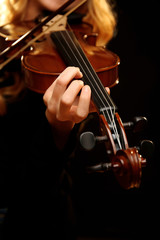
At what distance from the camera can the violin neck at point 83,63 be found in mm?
590

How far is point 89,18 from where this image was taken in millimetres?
1142

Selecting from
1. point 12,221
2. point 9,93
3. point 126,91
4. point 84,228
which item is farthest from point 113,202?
point 9,93

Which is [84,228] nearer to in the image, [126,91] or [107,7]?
[126,91]

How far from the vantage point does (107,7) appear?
118 cm

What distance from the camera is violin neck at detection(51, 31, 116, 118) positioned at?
59 cm

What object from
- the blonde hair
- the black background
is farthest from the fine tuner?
the black background

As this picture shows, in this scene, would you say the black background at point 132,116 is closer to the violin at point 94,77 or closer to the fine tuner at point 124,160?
the violin at point 94,77

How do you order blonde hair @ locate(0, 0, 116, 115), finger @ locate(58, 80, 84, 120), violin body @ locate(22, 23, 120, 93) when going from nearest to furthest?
1. finger @ locate(58, 80, 84, 120)
2. violin body @ locate(22, 23, 120, 93)
3. blonde hair @ locate(0, 0, 116, 115)

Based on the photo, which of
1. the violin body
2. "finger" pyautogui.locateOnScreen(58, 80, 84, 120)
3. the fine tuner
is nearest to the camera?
the fine tuner

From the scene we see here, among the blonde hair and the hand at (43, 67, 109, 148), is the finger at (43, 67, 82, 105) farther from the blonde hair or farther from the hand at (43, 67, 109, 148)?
the blonde hair

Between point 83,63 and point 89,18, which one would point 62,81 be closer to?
point 83,63

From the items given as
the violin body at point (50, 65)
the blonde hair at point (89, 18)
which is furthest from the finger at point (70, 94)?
the blonde hair at point (89, 18)

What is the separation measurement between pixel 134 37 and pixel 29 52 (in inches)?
25.5

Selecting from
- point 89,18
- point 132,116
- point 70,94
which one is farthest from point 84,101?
point 132,116
